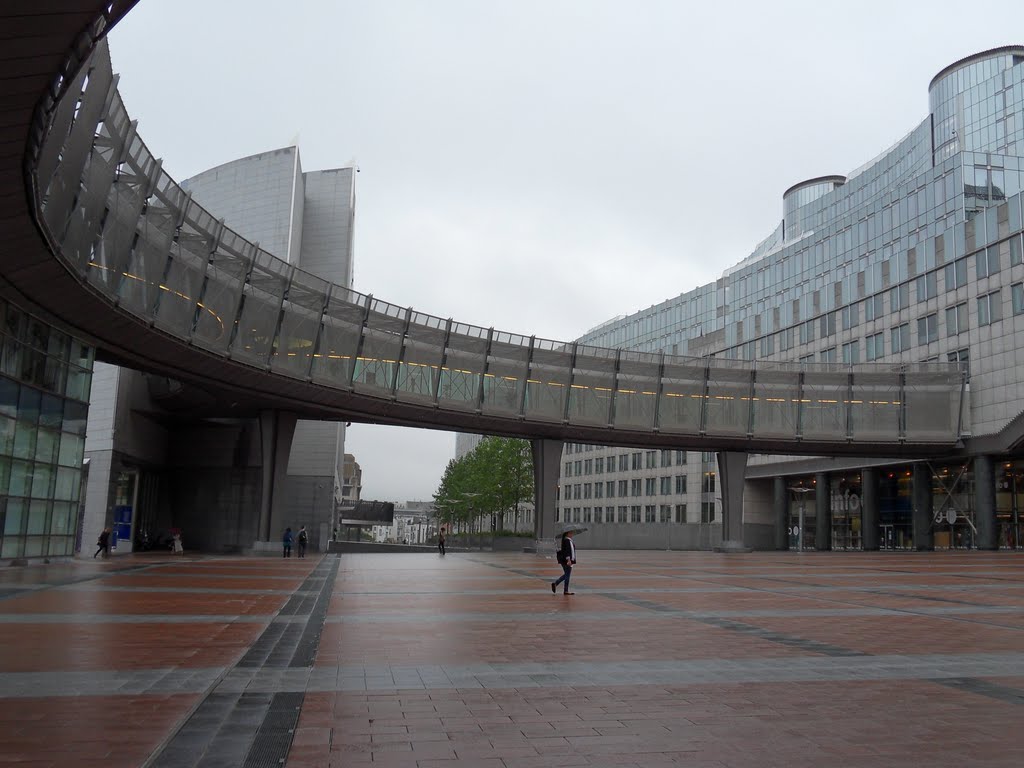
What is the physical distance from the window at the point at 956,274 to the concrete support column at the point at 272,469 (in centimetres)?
4578

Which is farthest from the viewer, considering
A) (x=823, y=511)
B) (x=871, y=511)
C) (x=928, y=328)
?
(x=823, y=511)

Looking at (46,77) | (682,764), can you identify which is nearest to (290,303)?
(46,77)

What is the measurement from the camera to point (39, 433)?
25.6m

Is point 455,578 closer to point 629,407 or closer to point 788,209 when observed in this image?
point 629,407

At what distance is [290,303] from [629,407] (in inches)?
887

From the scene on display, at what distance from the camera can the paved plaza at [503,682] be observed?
6.14m

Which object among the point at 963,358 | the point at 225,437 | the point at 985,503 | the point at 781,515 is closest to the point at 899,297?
the point at 963,358

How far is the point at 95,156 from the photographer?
67.9 ft

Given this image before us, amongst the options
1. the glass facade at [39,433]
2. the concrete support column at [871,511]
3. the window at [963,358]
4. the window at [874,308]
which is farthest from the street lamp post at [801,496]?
the glass facade at [39,433]

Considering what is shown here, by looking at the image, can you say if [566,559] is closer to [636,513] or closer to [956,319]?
[956,319]

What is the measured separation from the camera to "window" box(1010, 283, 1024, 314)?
52594 millimetres

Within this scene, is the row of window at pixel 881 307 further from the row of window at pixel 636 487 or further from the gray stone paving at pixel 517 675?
the gray stone paving at pixel 517 675

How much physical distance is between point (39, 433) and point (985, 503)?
181ft

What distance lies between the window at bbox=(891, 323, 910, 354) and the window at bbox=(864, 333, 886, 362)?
3.95 ft
